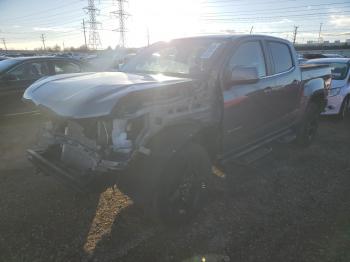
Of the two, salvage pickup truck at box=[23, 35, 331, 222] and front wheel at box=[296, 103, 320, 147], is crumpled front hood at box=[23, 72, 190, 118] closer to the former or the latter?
salvage pickup truck at box=[23, 35, 331, 222]

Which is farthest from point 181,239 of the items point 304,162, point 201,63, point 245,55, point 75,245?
point 304,162

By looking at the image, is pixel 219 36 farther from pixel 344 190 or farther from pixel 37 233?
pixel 37 233

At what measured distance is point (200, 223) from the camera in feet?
11.8

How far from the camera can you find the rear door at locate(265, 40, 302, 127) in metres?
4.74

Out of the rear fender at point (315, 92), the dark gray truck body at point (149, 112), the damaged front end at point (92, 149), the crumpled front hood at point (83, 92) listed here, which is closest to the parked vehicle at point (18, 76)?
the dark gray truck body at point (149, 112)

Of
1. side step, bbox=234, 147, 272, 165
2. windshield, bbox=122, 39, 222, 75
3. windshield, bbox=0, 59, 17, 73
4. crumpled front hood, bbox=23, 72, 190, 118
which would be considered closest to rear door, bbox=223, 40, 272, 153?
side step, bbox=234, 147, 272, 165

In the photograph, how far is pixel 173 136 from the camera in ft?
10.4

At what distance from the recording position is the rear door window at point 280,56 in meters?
4.85

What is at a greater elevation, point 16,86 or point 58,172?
point 16,86

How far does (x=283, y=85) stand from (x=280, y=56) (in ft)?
1.68

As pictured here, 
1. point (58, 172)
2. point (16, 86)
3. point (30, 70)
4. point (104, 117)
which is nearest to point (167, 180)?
point (104, 117)

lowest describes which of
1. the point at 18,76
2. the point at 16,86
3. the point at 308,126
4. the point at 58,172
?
the point at 308,126

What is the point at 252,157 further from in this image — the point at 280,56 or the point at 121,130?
the point at 121,130

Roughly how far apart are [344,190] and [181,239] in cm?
251
